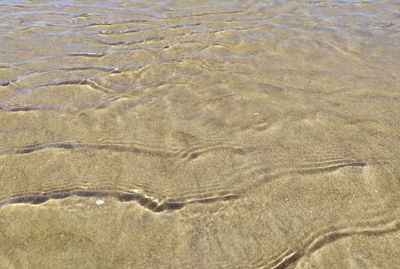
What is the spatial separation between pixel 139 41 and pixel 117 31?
23.5 inches

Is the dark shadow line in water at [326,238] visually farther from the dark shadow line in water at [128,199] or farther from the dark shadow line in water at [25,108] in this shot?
the dark shadow line in water at [25,108]

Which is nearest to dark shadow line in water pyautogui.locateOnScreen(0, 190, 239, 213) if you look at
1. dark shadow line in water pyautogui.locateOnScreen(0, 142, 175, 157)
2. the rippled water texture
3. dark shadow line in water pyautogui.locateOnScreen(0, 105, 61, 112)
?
the rippled water texture

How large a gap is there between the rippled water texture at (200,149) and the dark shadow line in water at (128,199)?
0.04 feet

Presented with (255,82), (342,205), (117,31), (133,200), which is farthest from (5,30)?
(342,205)

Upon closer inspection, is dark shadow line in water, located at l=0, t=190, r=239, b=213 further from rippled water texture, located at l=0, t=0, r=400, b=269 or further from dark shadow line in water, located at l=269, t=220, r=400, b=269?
dark shadow line in water, located at l=269, t=220, r=400, b=269

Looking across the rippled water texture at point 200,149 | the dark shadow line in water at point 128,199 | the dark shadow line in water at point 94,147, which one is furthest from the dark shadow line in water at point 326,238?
the dark shadow line in water at point 94,147

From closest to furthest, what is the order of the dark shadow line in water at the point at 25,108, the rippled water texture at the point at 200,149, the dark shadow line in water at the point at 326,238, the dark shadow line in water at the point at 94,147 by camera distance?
1. the dark shadow line in water at the point at 326,238
2. the rippled water texture at the point at 200,149
3. the dark shadow line in water at the point at 94,147
4. the dark shadow line in water at the point at 25,108

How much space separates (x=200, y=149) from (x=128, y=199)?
746 mm

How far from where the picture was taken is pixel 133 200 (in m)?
2.61

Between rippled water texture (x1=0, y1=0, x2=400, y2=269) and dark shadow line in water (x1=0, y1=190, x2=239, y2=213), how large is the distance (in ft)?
0.04

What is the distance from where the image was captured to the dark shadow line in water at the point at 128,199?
256cm

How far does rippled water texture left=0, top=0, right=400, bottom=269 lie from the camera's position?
230 centimetres

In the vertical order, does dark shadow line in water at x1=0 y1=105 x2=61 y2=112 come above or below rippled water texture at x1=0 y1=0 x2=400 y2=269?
above

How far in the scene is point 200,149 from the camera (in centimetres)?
311
